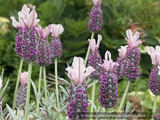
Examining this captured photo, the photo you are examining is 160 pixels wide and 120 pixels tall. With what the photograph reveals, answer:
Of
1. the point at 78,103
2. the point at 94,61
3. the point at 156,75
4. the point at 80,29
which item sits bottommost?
the point at 78,103

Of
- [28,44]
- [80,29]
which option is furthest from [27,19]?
[80,29]

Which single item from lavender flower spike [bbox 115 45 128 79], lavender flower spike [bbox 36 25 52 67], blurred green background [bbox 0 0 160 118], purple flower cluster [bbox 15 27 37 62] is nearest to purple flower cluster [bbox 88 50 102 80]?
lavender flower spike [bbox 115 45 128 79]

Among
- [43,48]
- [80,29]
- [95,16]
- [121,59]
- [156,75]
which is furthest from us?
[80,29]

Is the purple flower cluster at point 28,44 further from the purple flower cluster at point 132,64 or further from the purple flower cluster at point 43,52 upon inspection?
the purple flower cluster at point 132,64

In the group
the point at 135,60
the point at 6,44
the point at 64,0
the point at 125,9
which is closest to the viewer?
the point at 135,60

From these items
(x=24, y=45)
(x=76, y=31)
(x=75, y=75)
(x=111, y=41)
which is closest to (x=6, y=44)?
(x=76, y=31)

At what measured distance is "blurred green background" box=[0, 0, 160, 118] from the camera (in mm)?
2504

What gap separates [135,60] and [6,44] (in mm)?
1873

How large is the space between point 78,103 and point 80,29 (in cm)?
207

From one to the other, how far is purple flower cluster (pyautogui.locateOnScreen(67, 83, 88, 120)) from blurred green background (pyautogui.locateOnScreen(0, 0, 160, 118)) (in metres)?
1.68

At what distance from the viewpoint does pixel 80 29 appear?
271 centimetres

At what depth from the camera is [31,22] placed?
0.86m

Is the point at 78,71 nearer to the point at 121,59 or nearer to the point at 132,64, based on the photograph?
the point at 132,64

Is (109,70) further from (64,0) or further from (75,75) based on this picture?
(64,0)
